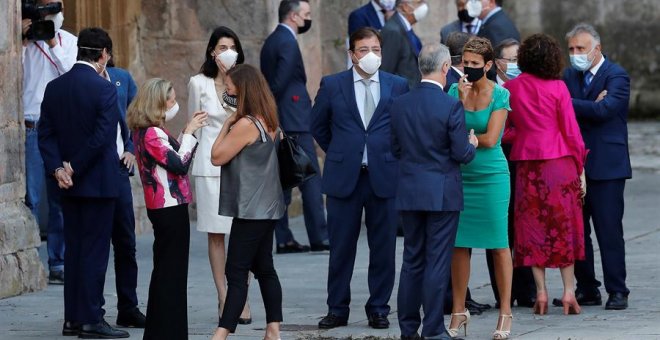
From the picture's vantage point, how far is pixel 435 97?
28.4 feet

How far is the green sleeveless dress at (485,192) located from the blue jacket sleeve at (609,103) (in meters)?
0.99

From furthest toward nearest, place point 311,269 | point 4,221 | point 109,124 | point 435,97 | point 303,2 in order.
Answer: point 303,2 < point 311,269 < point 4,221 < point 109,124 < point 435,97

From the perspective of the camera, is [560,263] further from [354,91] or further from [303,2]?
[303,2]

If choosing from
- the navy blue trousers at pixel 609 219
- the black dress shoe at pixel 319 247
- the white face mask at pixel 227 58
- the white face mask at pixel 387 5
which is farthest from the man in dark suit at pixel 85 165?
the white face mask at pixel 387 5

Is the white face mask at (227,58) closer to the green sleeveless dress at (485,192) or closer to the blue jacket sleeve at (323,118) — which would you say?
the blue jacket sleeve at (323,118)

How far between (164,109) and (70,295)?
1.29 meters

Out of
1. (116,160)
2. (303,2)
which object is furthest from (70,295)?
(303,2)

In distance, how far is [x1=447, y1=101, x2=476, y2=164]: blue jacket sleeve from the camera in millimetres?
8562

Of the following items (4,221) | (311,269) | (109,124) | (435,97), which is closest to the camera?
(435,97)

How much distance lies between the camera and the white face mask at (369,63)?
9.60m

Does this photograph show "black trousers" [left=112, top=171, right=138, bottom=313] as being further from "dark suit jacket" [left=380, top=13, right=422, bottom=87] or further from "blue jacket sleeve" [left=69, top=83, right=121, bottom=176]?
"dark suit jacket" [left=380, top=13, right=422, bottom=87]

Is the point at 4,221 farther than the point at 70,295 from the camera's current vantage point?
Yes

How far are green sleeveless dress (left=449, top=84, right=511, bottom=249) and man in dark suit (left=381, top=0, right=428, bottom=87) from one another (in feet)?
13.9

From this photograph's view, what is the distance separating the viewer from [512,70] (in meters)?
10.4
